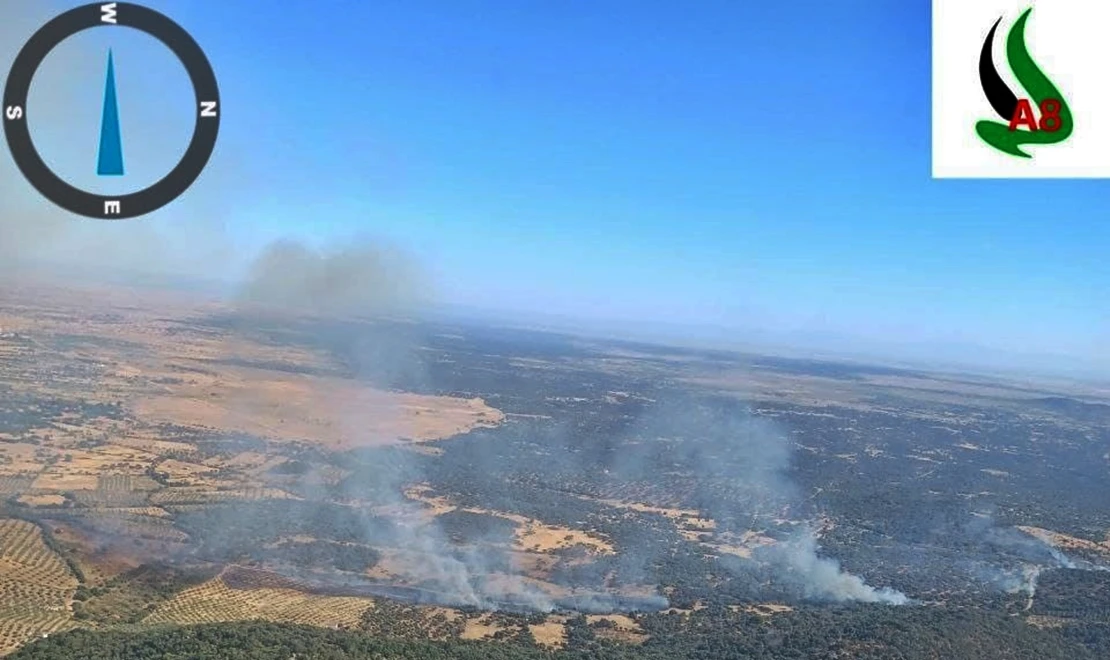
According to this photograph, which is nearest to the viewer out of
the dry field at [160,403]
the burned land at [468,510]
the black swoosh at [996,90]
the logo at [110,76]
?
the logo at [110,76]

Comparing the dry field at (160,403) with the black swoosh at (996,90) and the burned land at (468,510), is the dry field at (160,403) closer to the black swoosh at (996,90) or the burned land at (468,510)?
the burned land at (468,510)

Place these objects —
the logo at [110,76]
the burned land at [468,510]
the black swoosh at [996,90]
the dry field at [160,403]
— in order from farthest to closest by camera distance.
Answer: the dry field at [160,403]
the burned land at [468,510]
the black swoosh at [996,90]
the logo at [110,76]

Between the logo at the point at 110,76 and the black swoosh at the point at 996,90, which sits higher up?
the black swoosh at the point at 996,90

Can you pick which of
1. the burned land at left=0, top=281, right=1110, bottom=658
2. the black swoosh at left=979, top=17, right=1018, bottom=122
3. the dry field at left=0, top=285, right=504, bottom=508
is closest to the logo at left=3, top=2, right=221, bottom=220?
the black swoosh at left=979, top=17, right=1018, bottom=122

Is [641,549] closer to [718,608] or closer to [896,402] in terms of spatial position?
[718,608]

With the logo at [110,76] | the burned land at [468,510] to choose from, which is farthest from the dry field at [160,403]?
the logo at [110,76]

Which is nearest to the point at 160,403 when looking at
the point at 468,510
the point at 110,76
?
the point at 468,510
